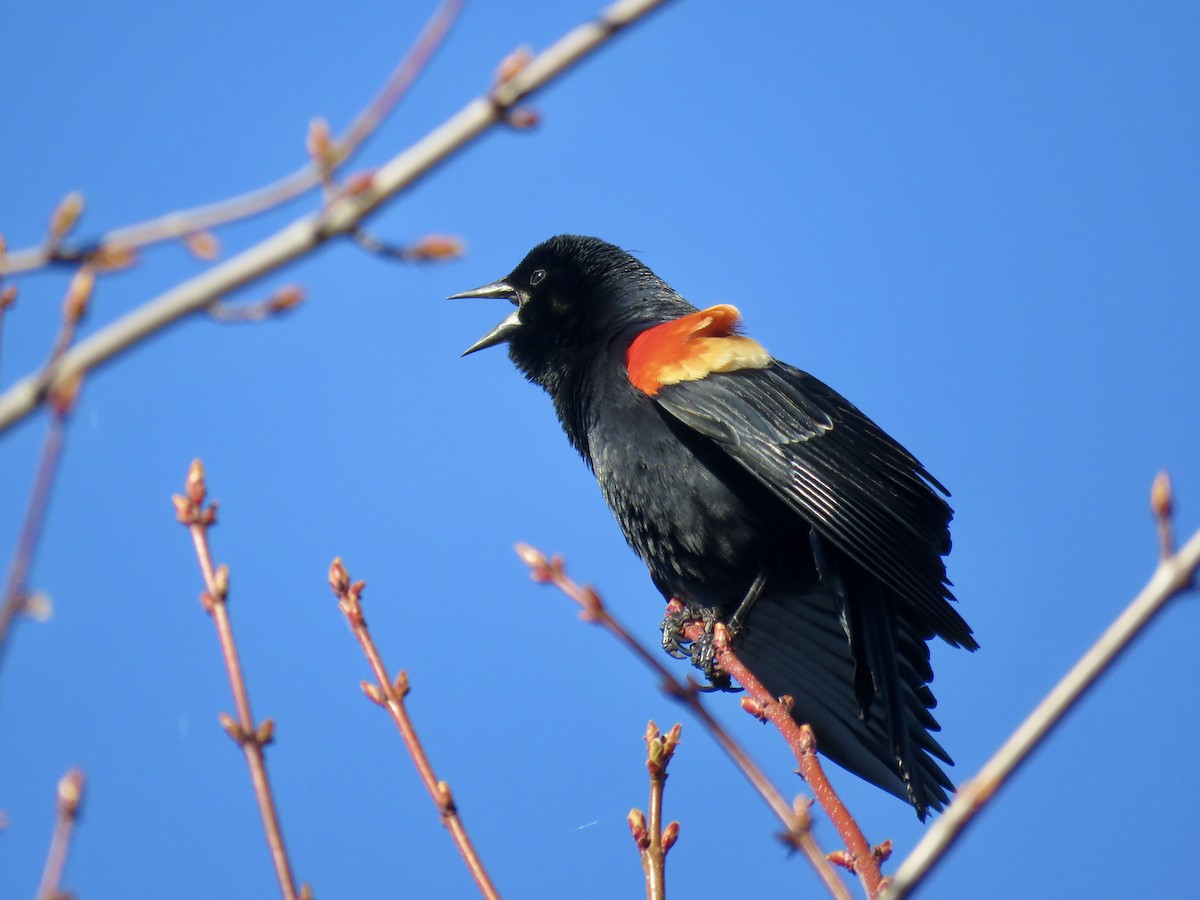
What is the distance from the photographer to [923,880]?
1.35m

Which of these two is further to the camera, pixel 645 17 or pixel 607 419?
pixel 607 419

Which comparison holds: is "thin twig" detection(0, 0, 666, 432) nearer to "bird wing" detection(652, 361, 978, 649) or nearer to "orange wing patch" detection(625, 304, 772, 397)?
"bird wing" detection(652, 361, 978, 649)

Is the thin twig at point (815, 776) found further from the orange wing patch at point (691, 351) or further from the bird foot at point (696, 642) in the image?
the orange wing patch at point (691, 351)

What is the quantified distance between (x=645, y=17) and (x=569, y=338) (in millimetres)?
4369

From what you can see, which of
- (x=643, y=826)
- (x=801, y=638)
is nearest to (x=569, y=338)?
(x=801, y=638)

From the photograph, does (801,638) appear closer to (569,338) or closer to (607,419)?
(607,419)

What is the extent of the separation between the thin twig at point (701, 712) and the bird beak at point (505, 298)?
3.90 metres

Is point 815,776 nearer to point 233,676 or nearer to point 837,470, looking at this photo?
point 233,676

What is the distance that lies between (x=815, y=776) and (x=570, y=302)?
350 centimetres

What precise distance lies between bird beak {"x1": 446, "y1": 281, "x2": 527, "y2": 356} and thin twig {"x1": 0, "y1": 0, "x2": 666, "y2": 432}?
4.58 meters

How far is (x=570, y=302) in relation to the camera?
577 centimetres

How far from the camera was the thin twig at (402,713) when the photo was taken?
2.17 m

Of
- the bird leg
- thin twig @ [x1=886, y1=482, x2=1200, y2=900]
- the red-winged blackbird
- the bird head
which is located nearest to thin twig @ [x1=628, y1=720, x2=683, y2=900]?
thin twig @ [x1=886, y1=482, x2=1200, y2=900]

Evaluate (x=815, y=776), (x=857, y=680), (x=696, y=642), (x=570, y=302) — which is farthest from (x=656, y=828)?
(x=570, y=302)
